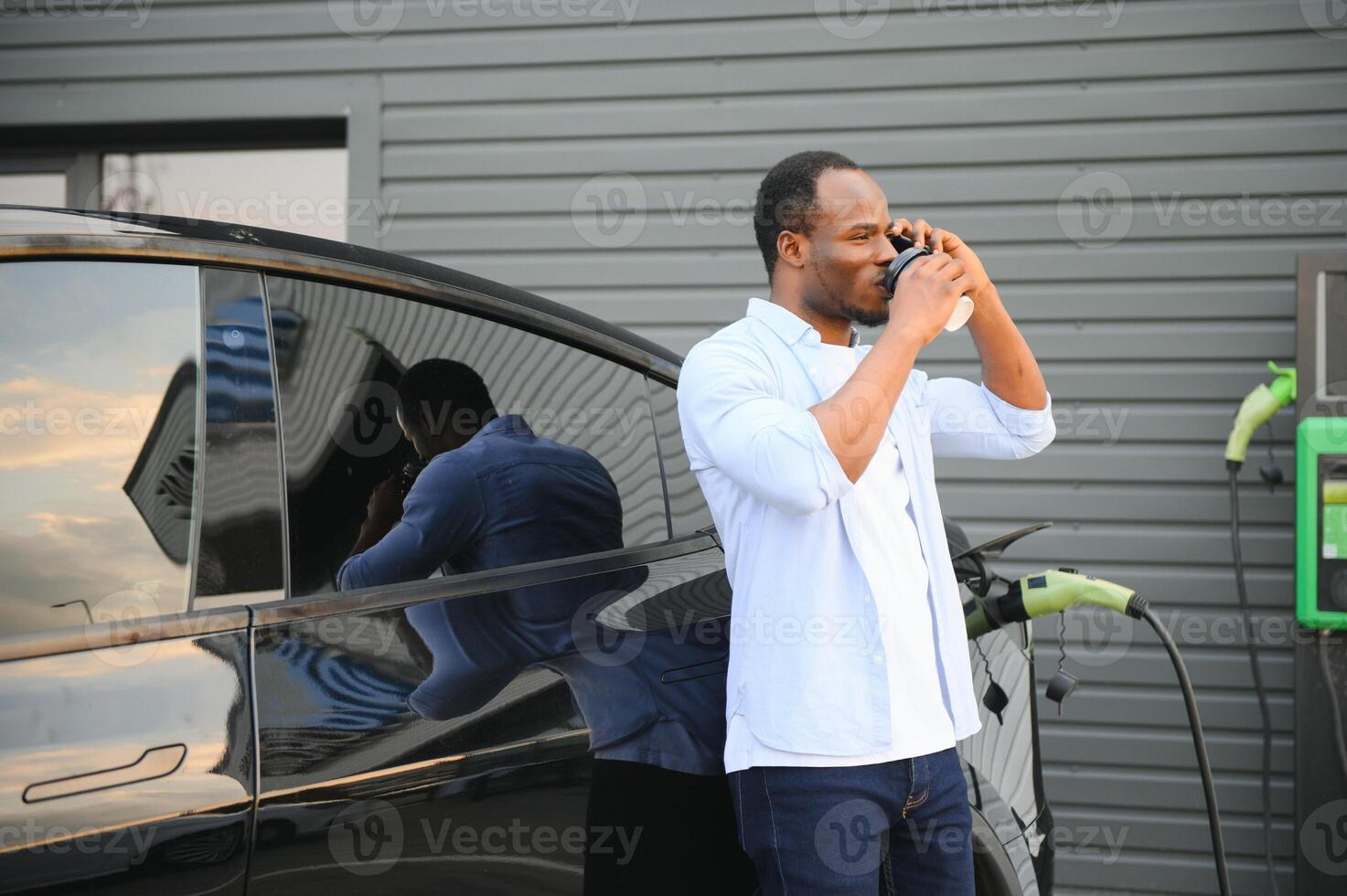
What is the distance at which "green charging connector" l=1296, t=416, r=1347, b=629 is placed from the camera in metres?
3.47

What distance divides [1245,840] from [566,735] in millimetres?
3310

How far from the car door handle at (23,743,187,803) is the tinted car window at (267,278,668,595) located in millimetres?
274

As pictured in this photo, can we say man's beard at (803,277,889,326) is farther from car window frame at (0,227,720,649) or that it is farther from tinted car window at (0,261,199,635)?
tinted car window at (0,261,199,635)

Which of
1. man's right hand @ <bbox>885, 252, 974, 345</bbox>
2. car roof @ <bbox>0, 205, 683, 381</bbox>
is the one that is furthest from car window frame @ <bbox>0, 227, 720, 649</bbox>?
man's right hand @ <bbox>885, 252, 974, 345</bbox>

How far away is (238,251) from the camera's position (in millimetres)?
1604

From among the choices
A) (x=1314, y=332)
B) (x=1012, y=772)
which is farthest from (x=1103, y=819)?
(x=1012, y=772)

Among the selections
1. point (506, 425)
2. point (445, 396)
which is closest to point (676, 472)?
point (506, 425)

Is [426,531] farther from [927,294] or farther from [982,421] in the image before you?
[982,421]

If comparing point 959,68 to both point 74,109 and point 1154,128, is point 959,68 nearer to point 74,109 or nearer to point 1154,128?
point 1154,128

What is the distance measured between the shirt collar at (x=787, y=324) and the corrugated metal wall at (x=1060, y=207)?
2.48 meters

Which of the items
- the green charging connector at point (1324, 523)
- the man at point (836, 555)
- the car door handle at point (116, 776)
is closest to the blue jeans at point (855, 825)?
the man at point (836, 555)

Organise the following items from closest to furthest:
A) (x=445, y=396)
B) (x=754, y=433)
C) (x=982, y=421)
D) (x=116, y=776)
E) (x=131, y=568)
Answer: (x=116, y=776)
(x=131, y=568)
(x=754, y=433)
(x=445, y=396)
(x=982, y=421)

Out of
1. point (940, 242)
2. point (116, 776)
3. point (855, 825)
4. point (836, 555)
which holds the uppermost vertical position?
point (940, 242)

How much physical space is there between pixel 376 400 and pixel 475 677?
1.47 ft
